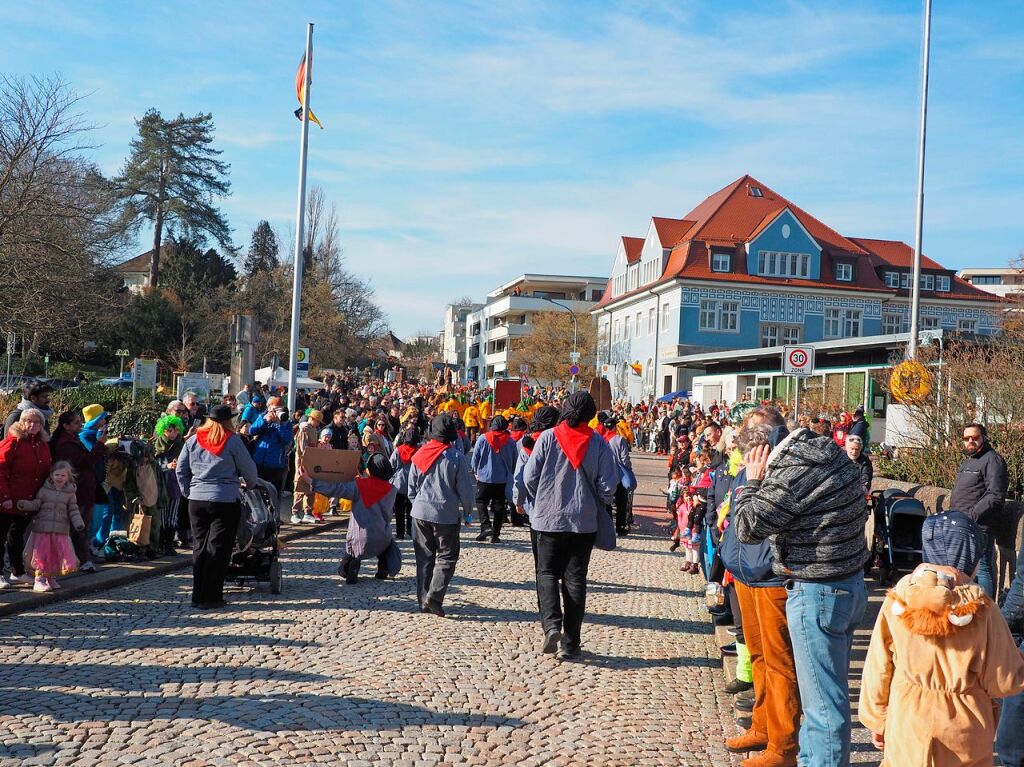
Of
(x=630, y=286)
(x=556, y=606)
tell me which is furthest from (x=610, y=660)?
(x=630, y=286)

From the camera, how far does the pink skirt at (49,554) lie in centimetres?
912

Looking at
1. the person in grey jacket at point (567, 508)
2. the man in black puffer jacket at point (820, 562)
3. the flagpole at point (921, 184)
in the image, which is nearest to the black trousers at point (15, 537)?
the person in grey jacket at point (567, 508)

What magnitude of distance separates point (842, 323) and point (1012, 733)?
5958cm

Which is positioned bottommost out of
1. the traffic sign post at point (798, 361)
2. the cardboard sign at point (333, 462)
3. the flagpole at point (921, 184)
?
the cardboard sign at point (333, 462)

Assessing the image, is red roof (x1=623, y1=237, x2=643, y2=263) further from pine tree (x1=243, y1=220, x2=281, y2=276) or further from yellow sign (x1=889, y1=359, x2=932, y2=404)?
yellow sign (x1=889, y1=359, x2=932, y2=404)

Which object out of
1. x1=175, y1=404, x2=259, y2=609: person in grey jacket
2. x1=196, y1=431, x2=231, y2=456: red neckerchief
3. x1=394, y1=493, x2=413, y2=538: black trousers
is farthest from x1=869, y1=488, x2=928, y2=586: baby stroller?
x1=196, y1=431, x2=231, y2=456: red neckerchief

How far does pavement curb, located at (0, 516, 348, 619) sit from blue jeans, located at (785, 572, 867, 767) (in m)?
6.73

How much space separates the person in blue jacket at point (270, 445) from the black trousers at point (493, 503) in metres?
2.80

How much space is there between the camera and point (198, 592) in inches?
352

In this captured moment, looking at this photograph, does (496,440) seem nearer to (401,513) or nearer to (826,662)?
(401,513)

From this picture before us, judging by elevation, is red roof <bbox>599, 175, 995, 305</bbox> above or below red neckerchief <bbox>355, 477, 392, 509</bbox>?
above

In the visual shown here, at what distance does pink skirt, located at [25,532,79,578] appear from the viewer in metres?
9.12

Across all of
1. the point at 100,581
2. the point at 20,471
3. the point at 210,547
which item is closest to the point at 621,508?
the point at 210,547

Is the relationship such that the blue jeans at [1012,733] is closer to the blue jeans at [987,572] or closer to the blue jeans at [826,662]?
the blue jeans at [826,662]
